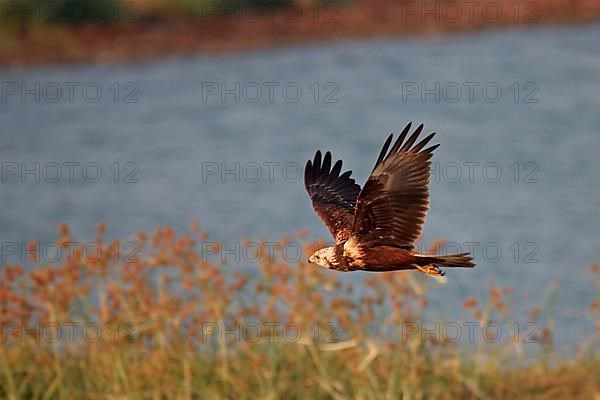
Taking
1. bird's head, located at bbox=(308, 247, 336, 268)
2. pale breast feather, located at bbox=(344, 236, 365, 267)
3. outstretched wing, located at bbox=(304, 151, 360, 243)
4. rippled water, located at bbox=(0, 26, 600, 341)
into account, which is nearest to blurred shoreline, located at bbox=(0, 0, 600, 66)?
rippled water, located at bbox=(0, 26, 600, 341)

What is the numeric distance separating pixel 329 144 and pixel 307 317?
11382 millimetres

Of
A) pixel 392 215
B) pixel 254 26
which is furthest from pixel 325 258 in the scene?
pixel 254 26

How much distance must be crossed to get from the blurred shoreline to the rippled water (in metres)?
0.43

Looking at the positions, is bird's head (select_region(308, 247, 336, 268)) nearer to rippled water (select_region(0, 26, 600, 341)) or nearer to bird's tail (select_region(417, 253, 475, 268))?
bird's tail (select_region(417, 253, 475, 268))

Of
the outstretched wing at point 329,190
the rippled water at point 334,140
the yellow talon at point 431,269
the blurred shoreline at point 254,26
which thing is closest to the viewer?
the yellow talon at point 431,269

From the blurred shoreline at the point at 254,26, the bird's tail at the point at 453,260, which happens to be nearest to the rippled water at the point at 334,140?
the blurred shoreline at the point at 254,26

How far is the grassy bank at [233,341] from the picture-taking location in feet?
24.0

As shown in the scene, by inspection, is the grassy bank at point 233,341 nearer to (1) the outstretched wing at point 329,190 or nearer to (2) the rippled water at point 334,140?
(1) the outstretched wing at point 329,190

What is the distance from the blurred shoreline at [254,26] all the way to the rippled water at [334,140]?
43 cm

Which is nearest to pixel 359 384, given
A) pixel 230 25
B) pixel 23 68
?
pixel 23 68

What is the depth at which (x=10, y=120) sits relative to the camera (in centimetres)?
2061

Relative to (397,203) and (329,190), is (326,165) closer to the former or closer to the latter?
(329,190)

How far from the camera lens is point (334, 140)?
749 inches

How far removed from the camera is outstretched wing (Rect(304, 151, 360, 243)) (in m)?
6.61
